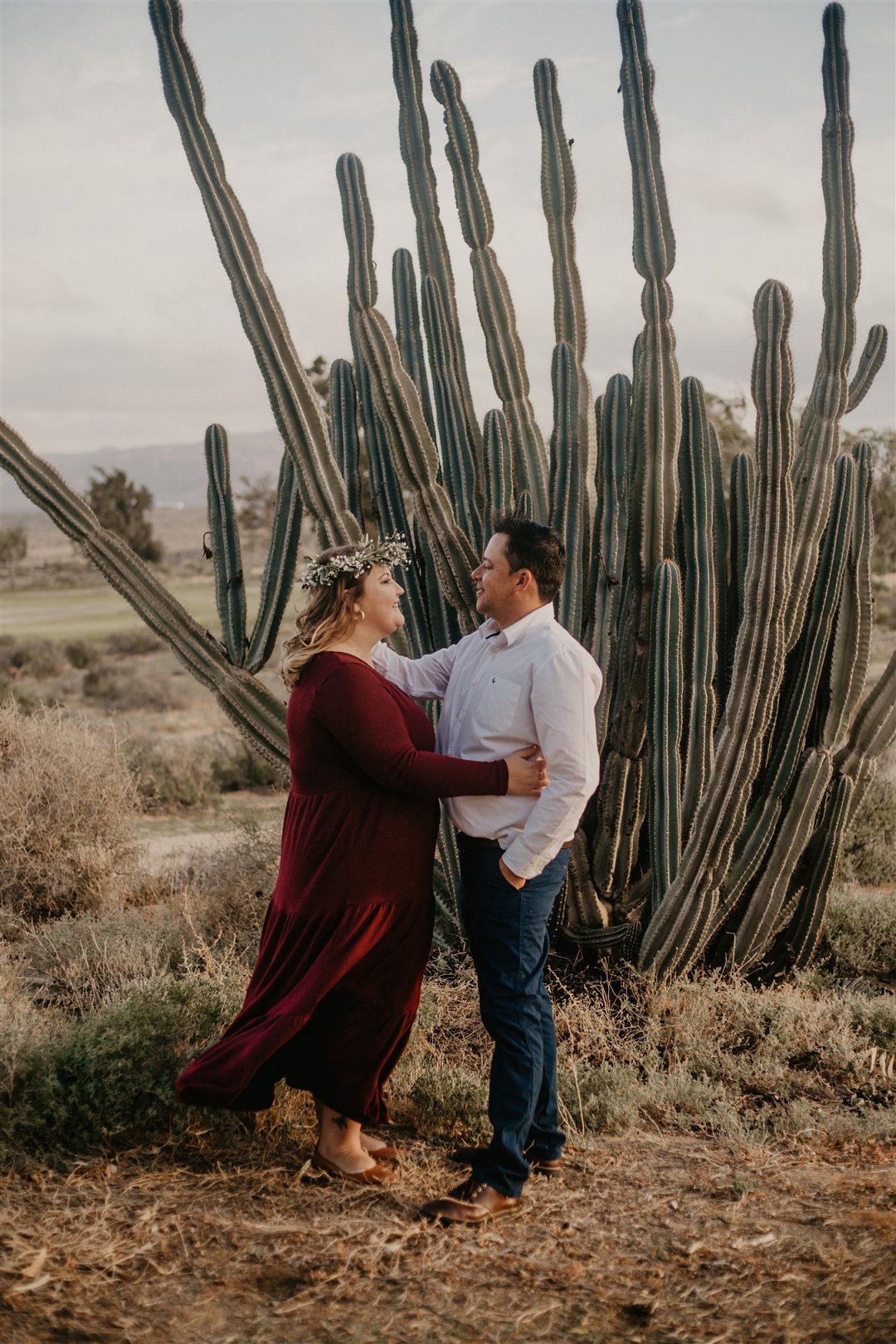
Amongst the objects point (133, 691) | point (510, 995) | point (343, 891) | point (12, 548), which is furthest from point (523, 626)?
point (12, 548)

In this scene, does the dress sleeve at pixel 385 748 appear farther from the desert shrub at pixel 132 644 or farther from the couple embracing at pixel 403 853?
the desert shrub at pixel 132 644

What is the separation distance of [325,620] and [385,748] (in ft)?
1.67

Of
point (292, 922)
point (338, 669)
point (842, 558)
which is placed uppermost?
point (842, 558)

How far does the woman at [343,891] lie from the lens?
3.71m

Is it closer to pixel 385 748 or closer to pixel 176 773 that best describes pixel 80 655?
pixel 176 773

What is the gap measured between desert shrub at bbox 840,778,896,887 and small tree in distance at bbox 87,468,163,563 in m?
32.9

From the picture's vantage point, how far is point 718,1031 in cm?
534

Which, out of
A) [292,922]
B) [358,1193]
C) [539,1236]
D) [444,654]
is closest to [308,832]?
[292,922]

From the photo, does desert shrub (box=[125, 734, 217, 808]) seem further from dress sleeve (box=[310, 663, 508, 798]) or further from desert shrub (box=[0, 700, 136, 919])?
dress sleeve (box=[310, 663, 508, 798])

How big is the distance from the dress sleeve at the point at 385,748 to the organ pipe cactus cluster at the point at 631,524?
6.51 feet

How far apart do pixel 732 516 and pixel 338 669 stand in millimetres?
2874

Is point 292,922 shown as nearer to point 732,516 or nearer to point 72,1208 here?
point 72,1208

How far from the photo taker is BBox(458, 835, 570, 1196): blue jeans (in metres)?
3.63

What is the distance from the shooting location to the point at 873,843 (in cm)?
884
